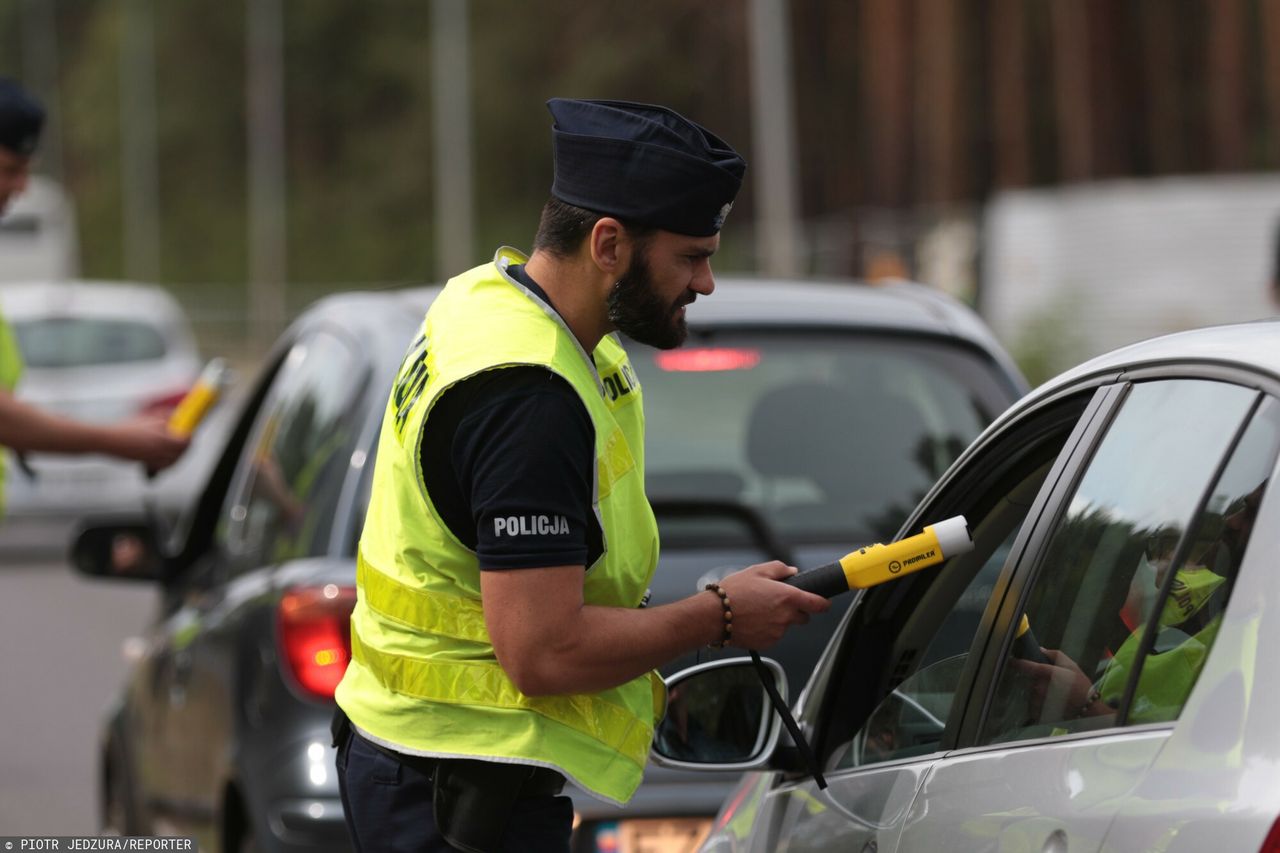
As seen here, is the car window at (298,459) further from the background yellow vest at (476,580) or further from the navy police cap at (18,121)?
the background yellow vest at (476,580)

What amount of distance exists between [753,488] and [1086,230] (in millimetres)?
23804

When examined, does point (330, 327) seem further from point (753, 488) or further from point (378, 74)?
point (378, 74)

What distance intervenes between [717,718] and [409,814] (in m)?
0.47

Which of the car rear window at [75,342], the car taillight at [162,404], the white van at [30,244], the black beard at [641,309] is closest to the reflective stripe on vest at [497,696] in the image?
the black beard at [641,309]

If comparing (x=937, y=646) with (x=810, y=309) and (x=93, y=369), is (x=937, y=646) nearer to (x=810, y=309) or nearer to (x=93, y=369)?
(x=810, y=309)

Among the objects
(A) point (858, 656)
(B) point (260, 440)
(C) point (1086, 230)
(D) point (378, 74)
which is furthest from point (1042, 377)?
(D) point (378, 74)

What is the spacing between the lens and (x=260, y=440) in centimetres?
583

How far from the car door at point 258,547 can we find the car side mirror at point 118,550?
0.66 ft

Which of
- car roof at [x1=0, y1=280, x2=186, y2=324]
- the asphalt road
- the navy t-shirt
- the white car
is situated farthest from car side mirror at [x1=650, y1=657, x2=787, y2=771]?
car roof at [x1=0, y1=280, x2=186, y2=324]

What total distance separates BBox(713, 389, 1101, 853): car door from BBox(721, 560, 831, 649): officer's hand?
0.20 m

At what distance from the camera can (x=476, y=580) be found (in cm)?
300

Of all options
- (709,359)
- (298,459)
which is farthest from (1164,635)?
(298,459)

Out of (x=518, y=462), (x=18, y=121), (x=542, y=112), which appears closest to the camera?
(x=518, y=462)

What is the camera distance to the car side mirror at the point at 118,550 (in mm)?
5906
